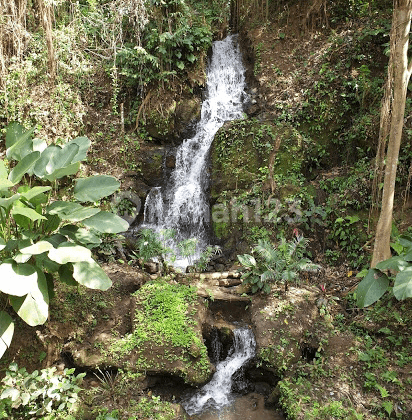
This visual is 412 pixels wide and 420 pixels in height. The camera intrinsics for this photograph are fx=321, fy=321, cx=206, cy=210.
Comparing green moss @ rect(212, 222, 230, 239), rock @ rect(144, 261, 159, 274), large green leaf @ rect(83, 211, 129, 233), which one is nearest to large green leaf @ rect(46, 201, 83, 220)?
large green leaf @ rect(83, 211, 129, 233)

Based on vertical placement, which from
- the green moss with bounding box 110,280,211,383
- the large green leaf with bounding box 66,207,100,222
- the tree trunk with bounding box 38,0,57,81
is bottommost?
the green moss with bounding box 110,280,211,383

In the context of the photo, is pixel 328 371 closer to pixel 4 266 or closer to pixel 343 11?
pixel 4 266

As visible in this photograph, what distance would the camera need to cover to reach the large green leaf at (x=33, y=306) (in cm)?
284

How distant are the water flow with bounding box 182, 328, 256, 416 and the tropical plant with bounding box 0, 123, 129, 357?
6.85 ft

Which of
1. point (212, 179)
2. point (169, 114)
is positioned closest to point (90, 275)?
point (212, 179)

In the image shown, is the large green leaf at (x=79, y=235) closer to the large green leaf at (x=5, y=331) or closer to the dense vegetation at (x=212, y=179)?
the dense vegetation at (x=212, y=179)

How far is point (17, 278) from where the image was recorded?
2826mm

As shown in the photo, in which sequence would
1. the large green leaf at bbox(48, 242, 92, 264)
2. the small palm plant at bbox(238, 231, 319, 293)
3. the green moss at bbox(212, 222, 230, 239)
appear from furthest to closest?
the green moss at bbox(212, 222, 230, 239)
the small palm plant at bbox(238, 231, 319, 293)
the large green leaf at bbox(48, 242, 92, 264)

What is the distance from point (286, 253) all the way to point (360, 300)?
5.30ft

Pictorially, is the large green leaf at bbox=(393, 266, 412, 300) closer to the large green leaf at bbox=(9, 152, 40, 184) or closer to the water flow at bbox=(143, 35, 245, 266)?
the large green leaf at bbox=(9, 152, 40, 184)

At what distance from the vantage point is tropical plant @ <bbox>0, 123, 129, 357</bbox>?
9.48ft

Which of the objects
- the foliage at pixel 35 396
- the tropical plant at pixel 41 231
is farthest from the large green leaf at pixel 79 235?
the foliage at pixel 35 396

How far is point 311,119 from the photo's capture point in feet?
24.1

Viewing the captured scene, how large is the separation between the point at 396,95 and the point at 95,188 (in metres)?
3.89
